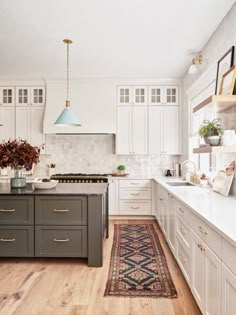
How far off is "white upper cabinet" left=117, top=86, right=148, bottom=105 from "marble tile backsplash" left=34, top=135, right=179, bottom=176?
2.58 ft

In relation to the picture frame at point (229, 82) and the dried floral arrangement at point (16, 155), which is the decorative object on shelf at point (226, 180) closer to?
the picture frame at point (229, 82)

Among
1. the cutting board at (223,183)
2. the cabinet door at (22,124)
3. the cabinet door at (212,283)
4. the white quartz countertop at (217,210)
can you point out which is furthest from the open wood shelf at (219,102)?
the cabinet door at (22,124)

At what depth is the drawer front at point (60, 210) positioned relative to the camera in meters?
3.04

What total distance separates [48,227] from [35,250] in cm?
29

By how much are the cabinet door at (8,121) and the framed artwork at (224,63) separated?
4.00 metres

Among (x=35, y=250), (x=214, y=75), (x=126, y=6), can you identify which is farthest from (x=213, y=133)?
(x=35, y=250)

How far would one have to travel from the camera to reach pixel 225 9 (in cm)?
289

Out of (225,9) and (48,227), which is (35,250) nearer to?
(48,227)

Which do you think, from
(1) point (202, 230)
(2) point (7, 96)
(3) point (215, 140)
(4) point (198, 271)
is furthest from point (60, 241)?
(2) point (7, 96)

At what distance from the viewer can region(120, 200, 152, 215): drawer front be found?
526 cm

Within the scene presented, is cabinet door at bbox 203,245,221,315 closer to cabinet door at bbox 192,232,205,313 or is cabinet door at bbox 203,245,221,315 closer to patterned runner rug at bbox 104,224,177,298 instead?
cabinet door at bbox 192,232,205,313

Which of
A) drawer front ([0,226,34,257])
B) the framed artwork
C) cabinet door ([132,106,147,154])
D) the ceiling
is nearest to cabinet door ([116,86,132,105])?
cabinet door ([132,106,147,154])

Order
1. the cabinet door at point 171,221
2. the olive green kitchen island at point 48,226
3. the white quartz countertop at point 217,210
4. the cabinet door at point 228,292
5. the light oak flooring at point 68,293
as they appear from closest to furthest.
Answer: the cabinet door at point 228,292 < the white quartz countertop at point 217,210 < the light oak flooring at point 68,293 < the olive green kitchen island at point 48,226 < the cabinet door at point 171,221

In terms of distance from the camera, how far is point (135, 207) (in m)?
5.27
